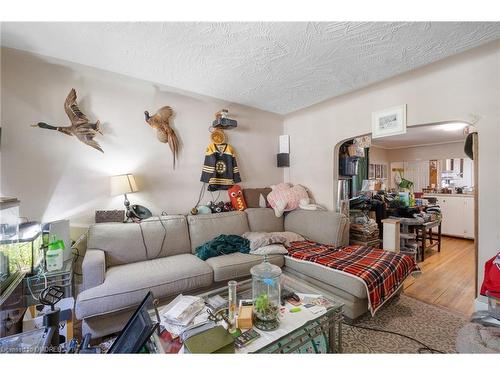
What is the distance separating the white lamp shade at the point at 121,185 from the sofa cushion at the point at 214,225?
2.37ft

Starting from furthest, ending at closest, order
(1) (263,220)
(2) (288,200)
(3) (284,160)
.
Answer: (3) (284,160) < (2) (288,200) < (1) (263,220)

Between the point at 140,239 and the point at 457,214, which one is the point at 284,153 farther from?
the point at 457,214

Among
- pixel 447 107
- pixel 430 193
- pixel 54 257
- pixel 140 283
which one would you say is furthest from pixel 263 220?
pixel 430 193

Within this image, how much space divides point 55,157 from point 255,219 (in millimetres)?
2242

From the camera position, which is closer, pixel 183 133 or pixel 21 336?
pixel 21 336

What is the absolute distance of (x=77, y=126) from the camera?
2.12 metres

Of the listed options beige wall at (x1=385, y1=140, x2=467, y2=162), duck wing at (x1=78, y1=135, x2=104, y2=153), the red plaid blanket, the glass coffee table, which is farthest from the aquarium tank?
beige wall at (x1=385, y1=140, x2=467, y2=162)

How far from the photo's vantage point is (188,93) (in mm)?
2809

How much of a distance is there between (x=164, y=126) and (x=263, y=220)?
1745 mm

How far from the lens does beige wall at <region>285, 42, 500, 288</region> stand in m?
1.76
